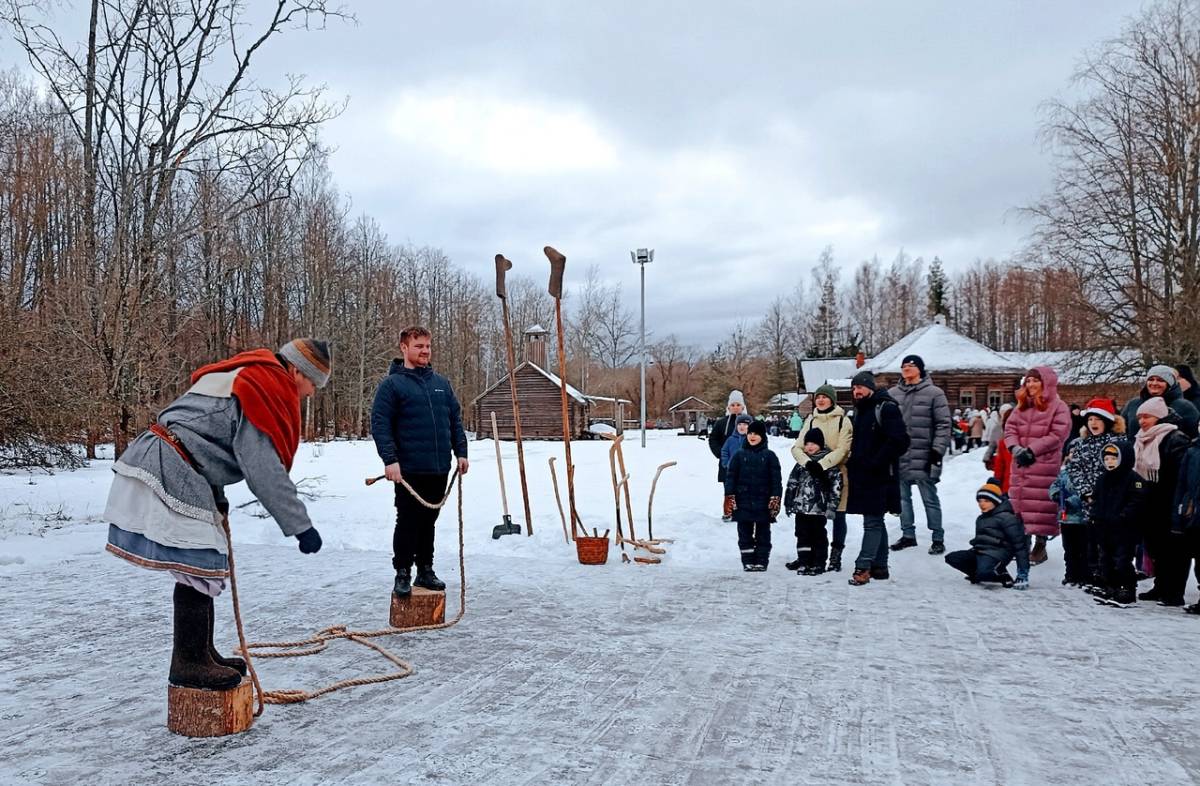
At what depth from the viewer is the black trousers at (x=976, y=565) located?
656cm

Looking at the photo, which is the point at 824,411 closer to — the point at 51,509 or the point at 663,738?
the point at 663,738

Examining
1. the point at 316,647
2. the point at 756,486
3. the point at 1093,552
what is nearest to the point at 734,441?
the point at 756,486

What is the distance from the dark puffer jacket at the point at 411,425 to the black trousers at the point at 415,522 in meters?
0.08

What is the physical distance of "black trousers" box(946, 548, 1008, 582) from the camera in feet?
21.5

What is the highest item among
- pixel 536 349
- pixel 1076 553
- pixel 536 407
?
pixel 536 349

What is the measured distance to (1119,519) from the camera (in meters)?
6.09

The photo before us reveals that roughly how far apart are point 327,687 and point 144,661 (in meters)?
1.19

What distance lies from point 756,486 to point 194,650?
199 inches

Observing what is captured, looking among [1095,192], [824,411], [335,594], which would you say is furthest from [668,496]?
[1095,192]

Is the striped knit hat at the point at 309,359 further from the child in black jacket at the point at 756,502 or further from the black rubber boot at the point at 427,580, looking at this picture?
the child in black jacket at the point at 756,502

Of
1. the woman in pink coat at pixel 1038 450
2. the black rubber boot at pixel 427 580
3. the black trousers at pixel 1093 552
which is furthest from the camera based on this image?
the woman in pink coat at pixel 1038 450

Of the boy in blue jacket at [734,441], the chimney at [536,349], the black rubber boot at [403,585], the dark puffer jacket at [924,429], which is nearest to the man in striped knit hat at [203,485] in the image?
the black rubber boot at [403,585]

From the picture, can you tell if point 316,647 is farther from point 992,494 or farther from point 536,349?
point 536,349

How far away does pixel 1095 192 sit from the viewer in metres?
22.8
